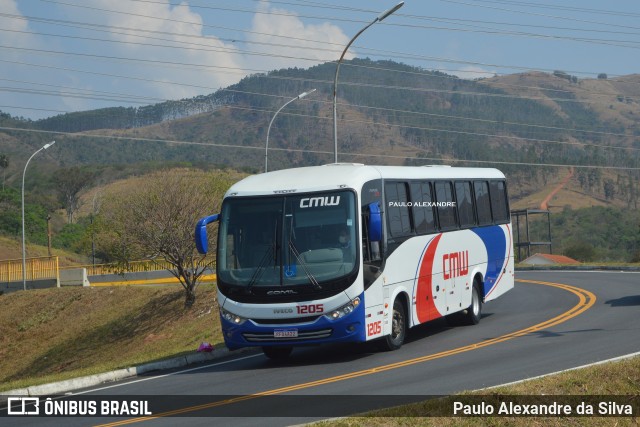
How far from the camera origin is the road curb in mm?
16219

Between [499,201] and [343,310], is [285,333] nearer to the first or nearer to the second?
[343,310]

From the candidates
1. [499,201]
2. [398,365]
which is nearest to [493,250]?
[499,201]

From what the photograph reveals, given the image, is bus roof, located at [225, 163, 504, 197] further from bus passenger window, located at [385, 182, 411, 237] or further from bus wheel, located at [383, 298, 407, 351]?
bus wheel, located at [383, 298, 407, 351]

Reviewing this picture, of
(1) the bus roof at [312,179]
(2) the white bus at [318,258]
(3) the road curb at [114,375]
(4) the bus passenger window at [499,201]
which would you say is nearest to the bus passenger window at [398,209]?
(2) the white bus at [318,258]

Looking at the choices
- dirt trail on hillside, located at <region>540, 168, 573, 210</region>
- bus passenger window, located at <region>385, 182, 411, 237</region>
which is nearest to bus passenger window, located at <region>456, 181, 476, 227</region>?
bus passenger window, located at <region>385, 182, 411, 237</region>

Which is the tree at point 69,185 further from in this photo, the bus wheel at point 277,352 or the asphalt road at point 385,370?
the bus wheel at point 277,352

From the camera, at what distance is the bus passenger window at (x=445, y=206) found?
20.6 meters

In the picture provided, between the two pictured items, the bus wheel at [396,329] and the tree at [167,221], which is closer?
the bus wheel at [396,329]

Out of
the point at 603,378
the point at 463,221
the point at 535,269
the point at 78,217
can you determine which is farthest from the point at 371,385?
the point at 78,217

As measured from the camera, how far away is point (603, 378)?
42.2ft

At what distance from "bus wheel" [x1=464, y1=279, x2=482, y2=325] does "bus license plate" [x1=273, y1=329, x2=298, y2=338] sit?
6373 mm

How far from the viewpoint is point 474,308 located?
22000 millimetres

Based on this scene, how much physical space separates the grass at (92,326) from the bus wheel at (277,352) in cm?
1432

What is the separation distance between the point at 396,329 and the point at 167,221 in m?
26.0
